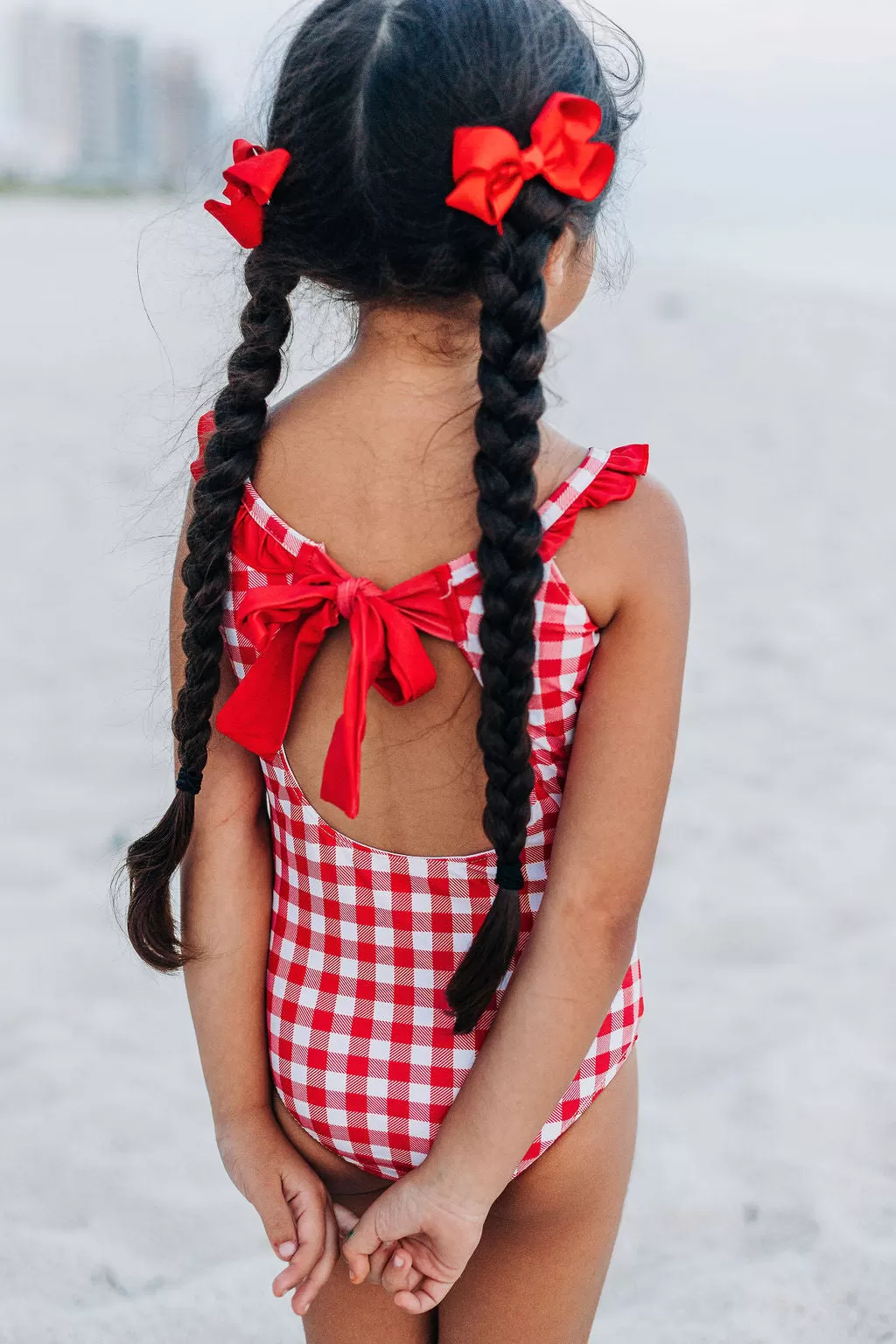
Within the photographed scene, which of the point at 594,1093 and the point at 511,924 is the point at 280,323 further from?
the point at 594,1093

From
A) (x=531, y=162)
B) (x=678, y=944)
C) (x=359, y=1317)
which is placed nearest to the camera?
(x=531, y=162)

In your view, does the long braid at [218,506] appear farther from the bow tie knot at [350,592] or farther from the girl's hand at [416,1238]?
the girl's hand at [416,1238]

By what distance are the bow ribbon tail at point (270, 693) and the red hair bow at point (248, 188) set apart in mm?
320

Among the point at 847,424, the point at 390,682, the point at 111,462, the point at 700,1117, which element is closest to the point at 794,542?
the point at 847,424

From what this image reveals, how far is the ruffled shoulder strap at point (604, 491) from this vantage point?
40.1 inches

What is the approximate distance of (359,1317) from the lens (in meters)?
1.33

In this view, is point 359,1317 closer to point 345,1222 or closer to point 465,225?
point 345,1222

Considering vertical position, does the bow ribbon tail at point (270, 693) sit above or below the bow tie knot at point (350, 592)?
below

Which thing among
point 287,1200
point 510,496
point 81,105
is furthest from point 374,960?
point 81,105

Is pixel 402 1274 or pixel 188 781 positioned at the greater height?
pixel 188 781

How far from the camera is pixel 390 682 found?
1075 millimetres

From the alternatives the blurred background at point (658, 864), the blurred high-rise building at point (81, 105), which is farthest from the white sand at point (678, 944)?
the blurred high-rise building at point (81, 105)

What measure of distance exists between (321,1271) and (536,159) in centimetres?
98

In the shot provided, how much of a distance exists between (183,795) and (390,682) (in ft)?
0.83
